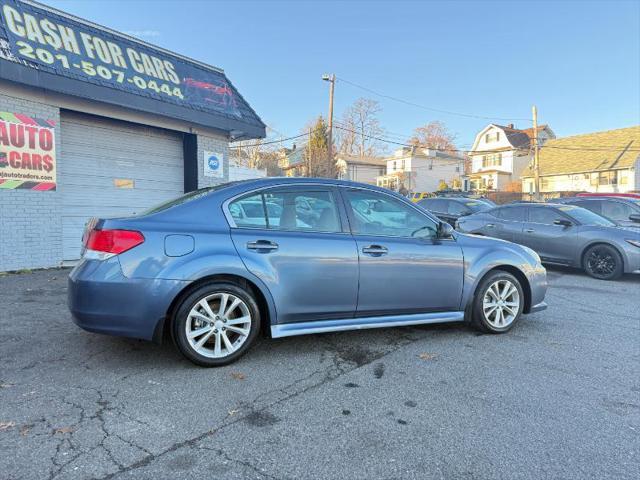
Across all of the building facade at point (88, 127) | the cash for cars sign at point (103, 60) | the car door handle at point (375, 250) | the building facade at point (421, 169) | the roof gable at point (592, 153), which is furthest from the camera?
the building facade at point (421, 169)

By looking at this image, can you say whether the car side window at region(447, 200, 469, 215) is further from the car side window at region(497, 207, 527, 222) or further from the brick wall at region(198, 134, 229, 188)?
the brick wall at region(198, 134, 229, 188)

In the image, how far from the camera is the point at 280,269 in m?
3.64

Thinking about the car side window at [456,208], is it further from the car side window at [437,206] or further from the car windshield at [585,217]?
the car windshield at [585,217]

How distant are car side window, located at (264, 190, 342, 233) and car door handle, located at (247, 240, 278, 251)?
167mm

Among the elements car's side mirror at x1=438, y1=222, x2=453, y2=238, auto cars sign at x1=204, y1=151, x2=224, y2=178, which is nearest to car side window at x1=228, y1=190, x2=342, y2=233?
car's side mirror at x1=438, y1=222, x2=453, y2=238

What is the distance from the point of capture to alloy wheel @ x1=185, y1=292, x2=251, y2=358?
11.3 ft

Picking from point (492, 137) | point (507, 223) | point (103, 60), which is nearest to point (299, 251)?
→ point (103, 60)

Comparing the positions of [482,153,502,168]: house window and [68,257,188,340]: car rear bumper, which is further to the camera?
[482,153,502,168]: house window

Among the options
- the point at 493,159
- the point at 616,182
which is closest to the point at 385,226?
the point at 616,182

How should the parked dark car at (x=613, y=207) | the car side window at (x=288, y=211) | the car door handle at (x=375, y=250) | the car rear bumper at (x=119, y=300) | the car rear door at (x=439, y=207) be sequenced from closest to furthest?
the car rear bumper at (x=119, y=300) < the car side window at (x=288, y=211) < the car door handle at (x=375, y=250) < the parked dark car at (x=613, y=207) < the car rear door at (x=439, y=207)

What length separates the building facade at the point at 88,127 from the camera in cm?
705

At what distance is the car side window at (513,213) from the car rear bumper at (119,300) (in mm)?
7941

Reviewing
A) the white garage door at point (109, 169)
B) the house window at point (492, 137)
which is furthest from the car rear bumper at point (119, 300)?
the house window at point (492, 137)

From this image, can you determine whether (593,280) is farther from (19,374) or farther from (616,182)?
(616,182)
